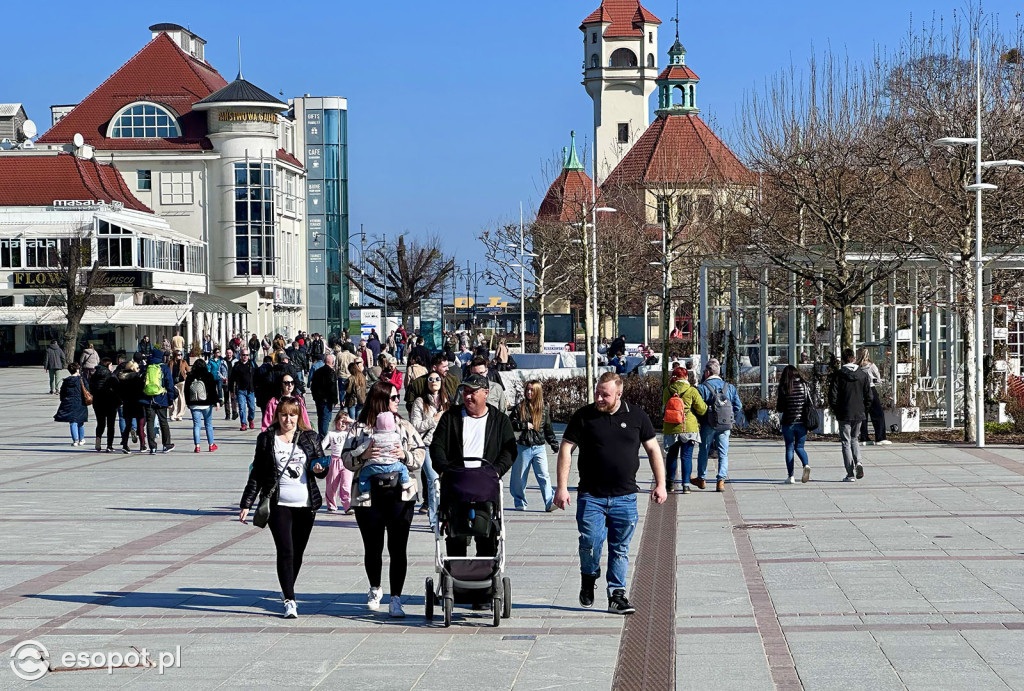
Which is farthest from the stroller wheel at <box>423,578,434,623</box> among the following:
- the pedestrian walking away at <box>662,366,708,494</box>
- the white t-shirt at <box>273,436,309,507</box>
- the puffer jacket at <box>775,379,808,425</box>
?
the puffer jacket at <box>775,379,808,425</box>

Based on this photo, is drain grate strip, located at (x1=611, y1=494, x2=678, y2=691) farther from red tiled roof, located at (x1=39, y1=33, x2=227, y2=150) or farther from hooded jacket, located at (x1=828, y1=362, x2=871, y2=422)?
red tiled roof, located at (x1=39, y1=33, x2=227, y2=150)

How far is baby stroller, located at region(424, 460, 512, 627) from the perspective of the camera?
9.65 m

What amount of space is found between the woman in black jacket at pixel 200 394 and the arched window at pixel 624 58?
97.3m

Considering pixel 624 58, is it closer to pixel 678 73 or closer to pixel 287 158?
pixel 678 73

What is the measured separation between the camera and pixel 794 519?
15.2 metres

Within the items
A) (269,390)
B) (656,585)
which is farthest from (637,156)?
(656,585)

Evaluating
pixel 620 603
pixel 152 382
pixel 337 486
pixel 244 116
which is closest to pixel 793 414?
pixel 337 486

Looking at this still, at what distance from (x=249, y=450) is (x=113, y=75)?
215 ft

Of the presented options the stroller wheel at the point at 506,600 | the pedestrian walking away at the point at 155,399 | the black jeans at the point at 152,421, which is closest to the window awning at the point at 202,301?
the pedestrian walking away at the point at 155,399

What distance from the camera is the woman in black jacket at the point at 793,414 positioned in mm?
18766

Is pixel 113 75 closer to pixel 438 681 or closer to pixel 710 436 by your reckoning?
pixel 710 436

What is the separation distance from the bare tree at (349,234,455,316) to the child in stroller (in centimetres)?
7787

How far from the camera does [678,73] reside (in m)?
113

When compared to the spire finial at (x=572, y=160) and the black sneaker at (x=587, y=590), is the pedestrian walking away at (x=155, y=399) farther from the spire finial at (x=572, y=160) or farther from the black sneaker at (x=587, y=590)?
the spire finial at (x=572, y=160)
